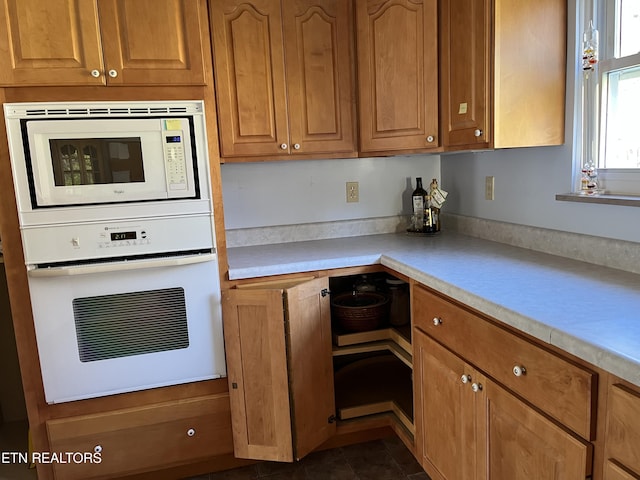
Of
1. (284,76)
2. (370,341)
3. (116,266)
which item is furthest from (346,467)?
(284,76)

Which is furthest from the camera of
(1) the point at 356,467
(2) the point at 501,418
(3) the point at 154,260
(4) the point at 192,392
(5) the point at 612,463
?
(1) the point at 356,467

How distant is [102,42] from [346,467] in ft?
6.43

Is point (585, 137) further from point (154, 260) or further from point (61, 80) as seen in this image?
point (61, 80)

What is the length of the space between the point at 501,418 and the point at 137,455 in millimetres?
1433

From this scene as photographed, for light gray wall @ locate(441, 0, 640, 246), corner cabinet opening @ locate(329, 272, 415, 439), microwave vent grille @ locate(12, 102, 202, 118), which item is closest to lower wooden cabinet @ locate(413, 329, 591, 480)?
corner cabinet opening @ locate(329, 272, 415, 439)

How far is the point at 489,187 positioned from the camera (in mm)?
2338

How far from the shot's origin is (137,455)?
1985 millimetres

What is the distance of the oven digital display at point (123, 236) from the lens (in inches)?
72.4

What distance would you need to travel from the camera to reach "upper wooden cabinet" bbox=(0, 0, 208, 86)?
171cm

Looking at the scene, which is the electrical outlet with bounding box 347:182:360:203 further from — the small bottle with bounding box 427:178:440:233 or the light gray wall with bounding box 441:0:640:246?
the light gray wall with bounding box 441:0:640:246

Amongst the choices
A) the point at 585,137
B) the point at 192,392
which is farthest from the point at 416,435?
the point at 585,137

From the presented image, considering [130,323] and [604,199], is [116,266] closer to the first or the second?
[130,323]

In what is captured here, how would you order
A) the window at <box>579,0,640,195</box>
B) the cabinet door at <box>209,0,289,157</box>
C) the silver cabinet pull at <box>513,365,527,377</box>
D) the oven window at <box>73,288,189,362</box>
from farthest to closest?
the cabinet door at <box>209,0,289,157</box>
the oven window at <box>73,288,189,362</box>
the window at <box>579,0,640,195</box>
the silver cabinet pull at <box>513,365,527,377</box>

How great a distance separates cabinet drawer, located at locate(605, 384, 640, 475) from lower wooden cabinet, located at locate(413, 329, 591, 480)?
0.07 meters
